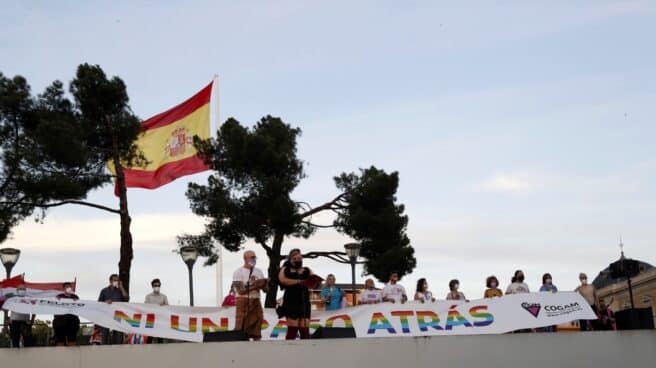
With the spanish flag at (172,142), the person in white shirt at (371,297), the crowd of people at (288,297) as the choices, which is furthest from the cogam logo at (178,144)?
the person in white shirt at (371,297)

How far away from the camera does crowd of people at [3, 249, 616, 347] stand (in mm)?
12211

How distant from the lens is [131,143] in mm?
29078

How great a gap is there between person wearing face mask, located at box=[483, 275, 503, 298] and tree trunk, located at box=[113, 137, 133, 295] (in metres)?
13.3

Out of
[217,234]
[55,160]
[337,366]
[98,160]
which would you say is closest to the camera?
[337,366]

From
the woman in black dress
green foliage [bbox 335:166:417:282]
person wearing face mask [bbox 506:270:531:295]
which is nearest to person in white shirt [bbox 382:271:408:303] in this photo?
person wearing face mask [bbox 506:270:531:295]

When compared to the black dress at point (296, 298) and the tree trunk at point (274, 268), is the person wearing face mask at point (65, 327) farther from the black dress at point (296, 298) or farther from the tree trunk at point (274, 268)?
the tree trunk at point (274, 268)

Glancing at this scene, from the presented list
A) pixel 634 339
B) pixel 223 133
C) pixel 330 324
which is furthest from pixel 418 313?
pixel 223 133

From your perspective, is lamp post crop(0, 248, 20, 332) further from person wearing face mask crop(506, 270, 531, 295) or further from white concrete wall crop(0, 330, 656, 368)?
person wearing face mask crop(506, 270, 531, 295)

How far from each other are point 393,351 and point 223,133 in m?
22.3

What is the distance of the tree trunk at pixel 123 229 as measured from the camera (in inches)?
1032

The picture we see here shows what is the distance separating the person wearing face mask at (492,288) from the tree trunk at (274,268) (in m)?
14.5

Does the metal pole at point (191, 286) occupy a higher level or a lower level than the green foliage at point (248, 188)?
lower

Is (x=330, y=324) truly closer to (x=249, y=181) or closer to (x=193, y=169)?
(x=193, y=169)

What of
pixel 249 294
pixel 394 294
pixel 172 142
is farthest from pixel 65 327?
pixel 172 142
